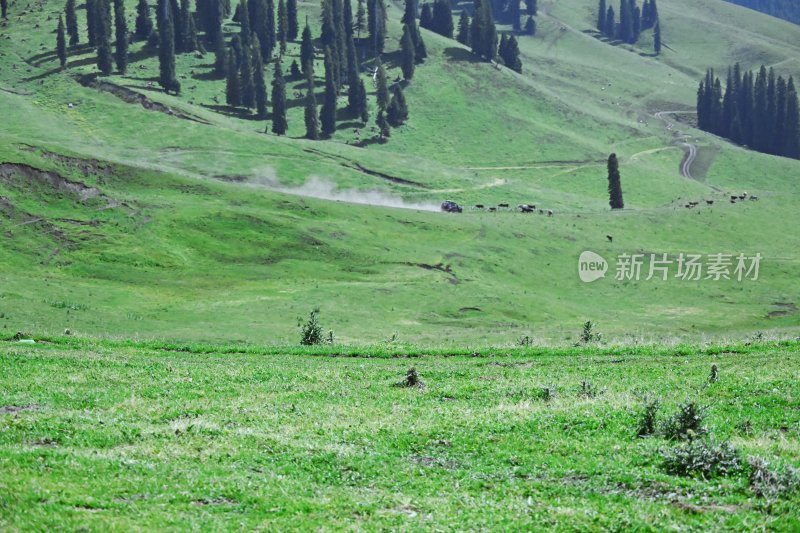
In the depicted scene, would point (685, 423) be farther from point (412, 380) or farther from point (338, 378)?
point (338, 378)

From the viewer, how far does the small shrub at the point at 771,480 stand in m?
19.7

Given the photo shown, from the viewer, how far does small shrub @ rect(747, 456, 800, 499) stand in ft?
64.6

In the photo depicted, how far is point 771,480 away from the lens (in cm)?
2019

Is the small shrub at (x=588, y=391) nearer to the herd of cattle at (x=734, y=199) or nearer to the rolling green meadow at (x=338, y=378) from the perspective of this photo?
the rolling green meadow at (x=338, y=378)

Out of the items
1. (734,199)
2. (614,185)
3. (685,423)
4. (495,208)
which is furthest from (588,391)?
(734,199)

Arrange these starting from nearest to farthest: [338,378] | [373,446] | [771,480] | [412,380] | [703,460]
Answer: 1. [771,480]
2. [703,460]
3. [373,446]
4. [412,380]
5. [338,378]

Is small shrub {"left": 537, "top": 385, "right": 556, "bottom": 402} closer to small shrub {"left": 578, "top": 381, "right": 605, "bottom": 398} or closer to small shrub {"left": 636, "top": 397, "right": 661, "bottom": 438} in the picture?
small shrub {"left": 578, "top": 381, "right": 605, "bottom": 398}

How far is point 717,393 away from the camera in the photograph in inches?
1198

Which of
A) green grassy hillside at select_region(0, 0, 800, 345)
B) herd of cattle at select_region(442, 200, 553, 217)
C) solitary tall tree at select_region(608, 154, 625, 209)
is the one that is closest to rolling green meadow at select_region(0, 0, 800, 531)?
green grassy hillside at select_region(0, 0, 800, 345)

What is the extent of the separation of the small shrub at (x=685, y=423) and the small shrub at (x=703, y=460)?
2003 mm

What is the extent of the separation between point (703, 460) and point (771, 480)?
5.53 feet

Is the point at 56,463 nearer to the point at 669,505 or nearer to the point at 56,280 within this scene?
the point at 669,505

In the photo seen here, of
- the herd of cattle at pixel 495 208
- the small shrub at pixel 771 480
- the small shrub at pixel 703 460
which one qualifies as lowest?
the herd of cattle at pixel 495 208

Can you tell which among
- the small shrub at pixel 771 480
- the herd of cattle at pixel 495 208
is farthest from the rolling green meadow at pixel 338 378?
the herd of cattle at pixel 495 208
